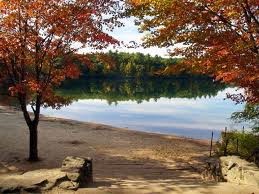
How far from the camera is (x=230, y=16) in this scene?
51.9ft

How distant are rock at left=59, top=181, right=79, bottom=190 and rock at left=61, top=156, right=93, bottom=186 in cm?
16

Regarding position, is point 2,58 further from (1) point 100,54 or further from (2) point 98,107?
(2) point 98,107

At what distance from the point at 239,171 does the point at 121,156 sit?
8.42 metres

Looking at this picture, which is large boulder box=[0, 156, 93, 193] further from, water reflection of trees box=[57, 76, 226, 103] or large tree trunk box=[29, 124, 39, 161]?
water reflection of trees box=[57, 76, 226, 103]

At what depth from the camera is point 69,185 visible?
12227 millimetres

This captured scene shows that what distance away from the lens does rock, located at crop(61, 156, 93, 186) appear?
12.6m

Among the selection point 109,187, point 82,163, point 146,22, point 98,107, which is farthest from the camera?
point 98,107

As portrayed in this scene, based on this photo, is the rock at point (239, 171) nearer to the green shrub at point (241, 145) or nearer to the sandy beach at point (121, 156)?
the sandy beach at point (121, 156)

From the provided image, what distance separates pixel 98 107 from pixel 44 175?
49872 mm

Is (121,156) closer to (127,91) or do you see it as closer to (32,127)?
(32,127)

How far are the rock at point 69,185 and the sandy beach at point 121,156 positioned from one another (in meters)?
0.24

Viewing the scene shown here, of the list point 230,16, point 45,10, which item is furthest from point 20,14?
point 230,16

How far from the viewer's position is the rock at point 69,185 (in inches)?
478

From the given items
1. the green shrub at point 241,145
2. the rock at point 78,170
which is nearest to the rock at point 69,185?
the rock at point 78,170
